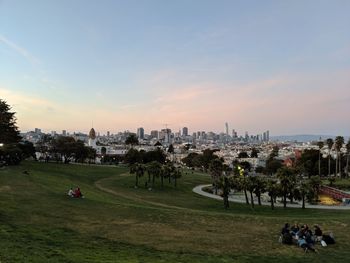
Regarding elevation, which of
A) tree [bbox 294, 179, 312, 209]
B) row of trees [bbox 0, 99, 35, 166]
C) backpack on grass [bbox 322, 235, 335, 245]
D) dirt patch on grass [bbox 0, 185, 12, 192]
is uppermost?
row of trees [bbox 0, 99, 35, 166]

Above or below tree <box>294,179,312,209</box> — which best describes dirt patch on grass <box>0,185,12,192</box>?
above

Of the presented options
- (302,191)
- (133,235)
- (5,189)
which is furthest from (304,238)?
(302,191)

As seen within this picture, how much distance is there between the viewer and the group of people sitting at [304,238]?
22672 millimetres

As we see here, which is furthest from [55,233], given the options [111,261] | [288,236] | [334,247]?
[334,247]

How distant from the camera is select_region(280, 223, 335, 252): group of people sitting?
22672 millimetres

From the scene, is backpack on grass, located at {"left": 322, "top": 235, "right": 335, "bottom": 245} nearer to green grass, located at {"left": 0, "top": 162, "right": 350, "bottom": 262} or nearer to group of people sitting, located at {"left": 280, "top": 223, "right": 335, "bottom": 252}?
group of people sitting, located at {"left": 280, "top": 223, "right": 335, "bottom": 252}

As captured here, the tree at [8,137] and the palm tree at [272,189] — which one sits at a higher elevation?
the tree at [8,137]

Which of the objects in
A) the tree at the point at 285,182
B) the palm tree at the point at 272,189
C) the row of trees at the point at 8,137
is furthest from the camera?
the row of trees at the point at 8,137

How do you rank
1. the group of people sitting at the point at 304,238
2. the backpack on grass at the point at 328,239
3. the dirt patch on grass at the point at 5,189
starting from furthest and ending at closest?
1. the dirt patch on grass at the point at 5,189
2. the backpack on grass at the point at 328,239
3. the group of people sitting at the point at 304,238

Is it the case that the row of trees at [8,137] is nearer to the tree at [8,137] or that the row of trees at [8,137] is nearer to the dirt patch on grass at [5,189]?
the tree at [8,137]

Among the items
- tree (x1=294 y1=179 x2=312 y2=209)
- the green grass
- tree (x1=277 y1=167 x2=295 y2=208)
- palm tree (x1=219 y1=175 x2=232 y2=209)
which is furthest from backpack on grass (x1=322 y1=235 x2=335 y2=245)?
tree (x1=294 y1=179 x2=312 y2=209)

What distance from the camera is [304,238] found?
23.2 meters

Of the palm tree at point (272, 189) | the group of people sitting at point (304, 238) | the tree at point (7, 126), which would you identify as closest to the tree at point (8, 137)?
the tree at point (7, 126)

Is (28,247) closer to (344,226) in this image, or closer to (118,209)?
(118,209)
